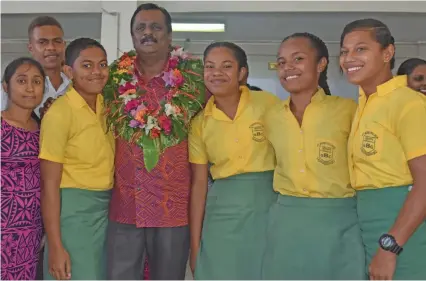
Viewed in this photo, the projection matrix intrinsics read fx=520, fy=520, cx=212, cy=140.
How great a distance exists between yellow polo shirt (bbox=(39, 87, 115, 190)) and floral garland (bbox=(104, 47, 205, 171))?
0.12 m

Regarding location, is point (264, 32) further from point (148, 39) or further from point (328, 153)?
point (328, 153)

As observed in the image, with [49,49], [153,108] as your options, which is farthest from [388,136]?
[49,49]

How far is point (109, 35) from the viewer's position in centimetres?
454

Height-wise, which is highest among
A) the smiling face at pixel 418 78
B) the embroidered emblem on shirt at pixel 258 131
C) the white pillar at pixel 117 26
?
the white pillar at pixel 117 26

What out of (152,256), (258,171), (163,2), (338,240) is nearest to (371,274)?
(338,240)

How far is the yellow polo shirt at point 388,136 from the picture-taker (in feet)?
6.91

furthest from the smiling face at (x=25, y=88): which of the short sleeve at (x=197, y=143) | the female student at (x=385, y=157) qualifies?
the female student at (x=385, y=157)

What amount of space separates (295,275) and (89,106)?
1.40 metres

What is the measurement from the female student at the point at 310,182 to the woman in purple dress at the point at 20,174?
1264 millimetres

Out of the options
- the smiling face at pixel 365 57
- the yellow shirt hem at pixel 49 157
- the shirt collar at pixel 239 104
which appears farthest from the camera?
the shirt collar at pixel 239 104

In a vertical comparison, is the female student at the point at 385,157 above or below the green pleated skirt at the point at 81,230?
above

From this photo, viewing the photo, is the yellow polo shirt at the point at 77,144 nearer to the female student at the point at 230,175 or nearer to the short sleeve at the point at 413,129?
the female student at the point at 230,175

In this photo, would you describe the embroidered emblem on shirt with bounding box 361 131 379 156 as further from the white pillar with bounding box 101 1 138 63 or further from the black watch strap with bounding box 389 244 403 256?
the white pillar with bounding box 101 1 138 63

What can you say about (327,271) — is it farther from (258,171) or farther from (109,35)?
(109,35)
